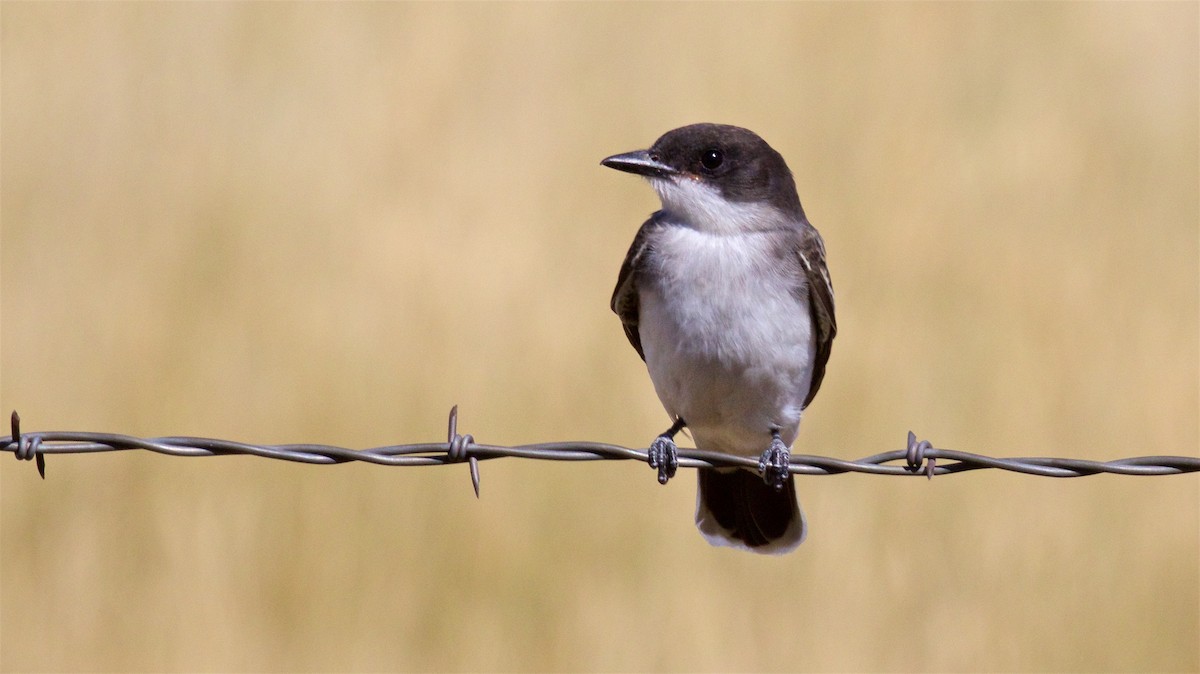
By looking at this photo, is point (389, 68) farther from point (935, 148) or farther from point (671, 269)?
point (671, 269)

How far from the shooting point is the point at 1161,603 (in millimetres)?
7297

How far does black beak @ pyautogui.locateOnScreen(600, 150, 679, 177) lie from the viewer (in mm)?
6082

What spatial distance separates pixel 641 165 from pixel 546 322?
8.26ft

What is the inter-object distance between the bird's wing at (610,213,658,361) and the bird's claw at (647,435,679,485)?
39cm

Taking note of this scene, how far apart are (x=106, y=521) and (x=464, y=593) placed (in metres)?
1.85

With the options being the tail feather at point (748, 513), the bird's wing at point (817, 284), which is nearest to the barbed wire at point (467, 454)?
the bird's wing at point (817, 284)

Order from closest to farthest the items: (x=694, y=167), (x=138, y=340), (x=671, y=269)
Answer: (x=671, y=269), (x=694, y=167), (x=138, y=340)

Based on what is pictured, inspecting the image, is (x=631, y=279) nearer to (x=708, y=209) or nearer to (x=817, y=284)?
(x=708, y=209)

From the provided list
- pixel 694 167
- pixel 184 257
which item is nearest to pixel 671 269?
pixel 694 167

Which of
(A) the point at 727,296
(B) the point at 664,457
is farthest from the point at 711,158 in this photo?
(B) the point at 664,457

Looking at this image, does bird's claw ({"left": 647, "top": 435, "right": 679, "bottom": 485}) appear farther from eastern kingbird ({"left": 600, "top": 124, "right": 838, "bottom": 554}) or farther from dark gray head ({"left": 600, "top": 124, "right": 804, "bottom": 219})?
dark gray head ({"left": 600, "top": 124, "right": 804, "bottom": 219})

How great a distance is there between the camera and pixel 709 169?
A: 244 inches

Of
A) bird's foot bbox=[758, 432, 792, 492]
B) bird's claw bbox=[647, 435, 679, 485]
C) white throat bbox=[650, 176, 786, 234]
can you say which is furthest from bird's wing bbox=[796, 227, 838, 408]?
bird's claw bbox=[647, 435, 679, 485]

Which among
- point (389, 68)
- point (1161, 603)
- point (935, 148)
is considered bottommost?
point (1161, 603)
